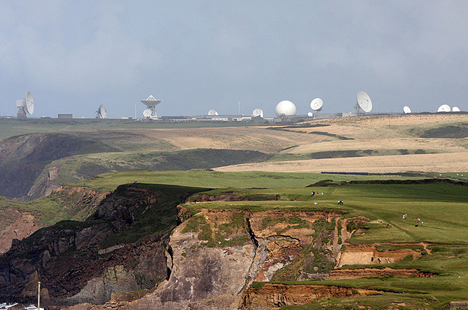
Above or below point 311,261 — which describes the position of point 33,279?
below

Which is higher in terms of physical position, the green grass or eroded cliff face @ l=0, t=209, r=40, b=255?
the green grass

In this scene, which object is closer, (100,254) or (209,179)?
(100,254)

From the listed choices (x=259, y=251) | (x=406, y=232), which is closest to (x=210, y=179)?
(x=259, y=251)

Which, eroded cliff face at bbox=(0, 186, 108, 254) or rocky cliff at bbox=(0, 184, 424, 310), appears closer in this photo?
rocky cliff at bbox=(0, 184, 424, 310)

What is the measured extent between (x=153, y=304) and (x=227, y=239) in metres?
8.51

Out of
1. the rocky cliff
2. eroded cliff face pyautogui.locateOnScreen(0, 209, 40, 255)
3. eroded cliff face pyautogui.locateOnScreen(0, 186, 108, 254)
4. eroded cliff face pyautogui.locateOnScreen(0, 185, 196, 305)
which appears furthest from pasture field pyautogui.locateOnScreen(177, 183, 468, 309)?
eroded cliff face pyautogui.locateOnScreen(0, 209, 40, 255)

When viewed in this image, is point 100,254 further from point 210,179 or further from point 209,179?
point 210,179

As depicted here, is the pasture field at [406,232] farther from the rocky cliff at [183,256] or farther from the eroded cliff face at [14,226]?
the eroded cliff face at [14,226]

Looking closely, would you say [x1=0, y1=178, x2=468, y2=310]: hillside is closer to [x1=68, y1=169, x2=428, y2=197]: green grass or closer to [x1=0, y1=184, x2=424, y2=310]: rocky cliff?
[x1=0, y1=184, x2=424, y2=310]: rocky cliff

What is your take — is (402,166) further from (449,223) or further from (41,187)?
(449,223)

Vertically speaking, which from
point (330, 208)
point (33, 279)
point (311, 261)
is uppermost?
point (330, 208)

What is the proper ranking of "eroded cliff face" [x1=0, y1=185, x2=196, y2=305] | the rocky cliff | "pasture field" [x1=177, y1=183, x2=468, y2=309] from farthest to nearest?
"eroded cliff face" [x1=0, y1=185, x2=196, y2=305] < the rocky cliff < "pasture field" [x1=177, y1=183, x2=468, y2=309]

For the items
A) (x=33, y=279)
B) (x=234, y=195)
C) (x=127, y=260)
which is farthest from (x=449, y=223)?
(x=33, y=279)

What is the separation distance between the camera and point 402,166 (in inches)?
7352
